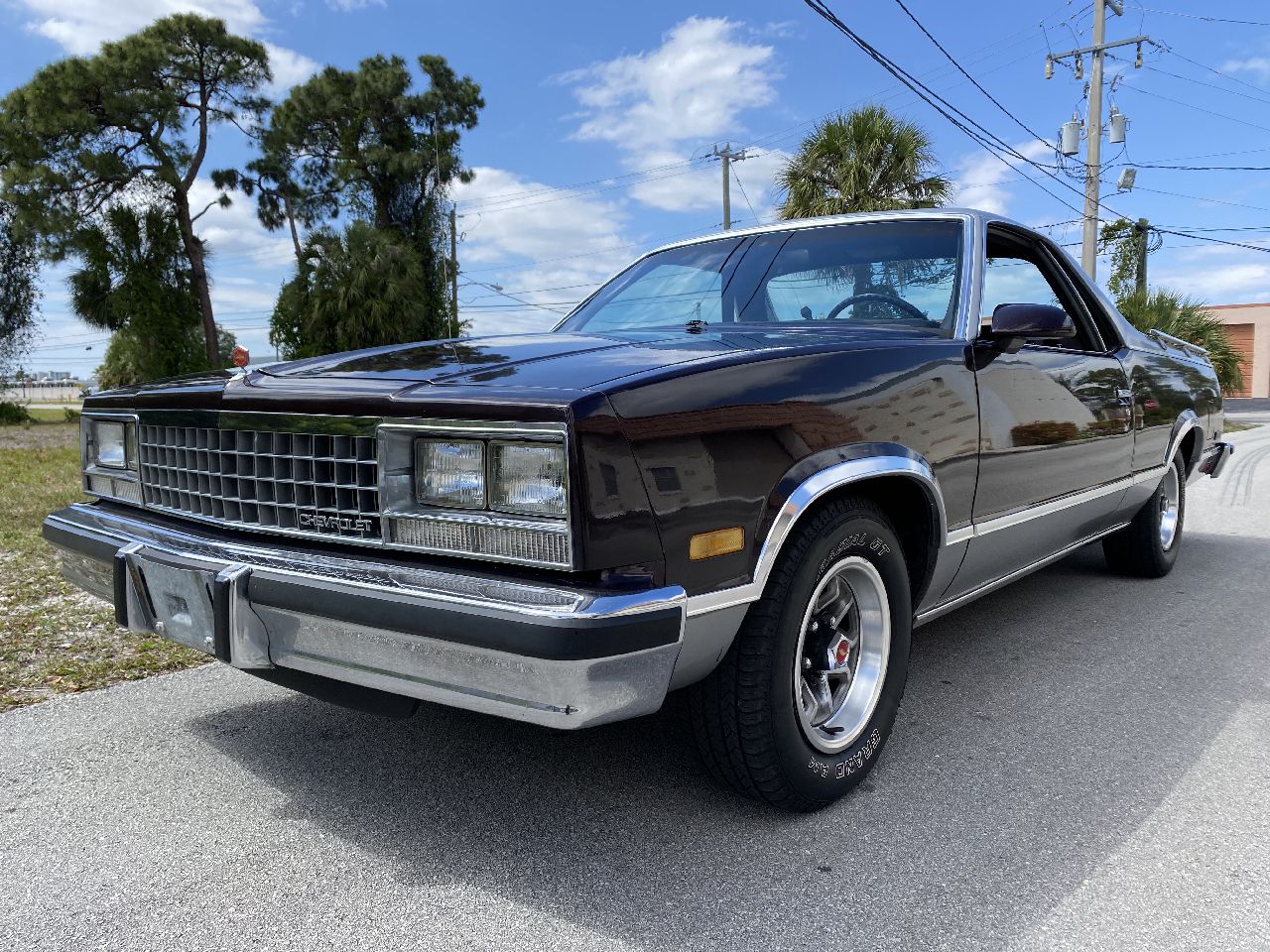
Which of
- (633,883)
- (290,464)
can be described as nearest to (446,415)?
(290,464)

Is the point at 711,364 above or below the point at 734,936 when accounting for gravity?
above

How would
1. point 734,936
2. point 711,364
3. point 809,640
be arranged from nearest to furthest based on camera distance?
point 734,936 < point 711,364 < point 809,640

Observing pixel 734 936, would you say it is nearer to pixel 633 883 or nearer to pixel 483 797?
pixel 633 883

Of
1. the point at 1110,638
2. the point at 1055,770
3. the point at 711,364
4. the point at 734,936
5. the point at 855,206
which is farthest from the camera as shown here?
the point at 855,206

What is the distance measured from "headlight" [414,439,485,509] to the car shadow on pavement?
0.84 metres

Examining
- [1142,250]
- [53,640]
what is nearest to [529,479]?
[53,640]

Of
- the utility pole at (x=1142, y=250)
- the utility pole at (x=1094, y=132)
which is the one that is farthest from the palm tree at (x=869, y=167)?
the utility pole at (x=1142, y=250)

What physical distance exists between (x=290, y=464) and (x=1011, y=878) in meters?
1.87

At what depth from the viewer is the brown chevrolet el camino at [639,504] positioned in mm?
1746

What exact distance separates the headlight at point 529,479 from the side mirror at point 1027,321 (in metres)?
1.66

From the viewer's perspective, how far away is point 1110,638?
3797mm

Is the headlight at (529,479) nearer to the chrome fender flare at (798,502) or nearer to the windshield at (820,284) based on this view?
the chrome fender flare at (798,502)

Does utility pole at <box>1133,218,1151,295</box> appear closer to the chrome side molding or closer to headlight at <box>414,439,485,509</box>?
the chrome side molding

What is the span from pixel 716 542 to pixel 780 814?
84 centimetres
